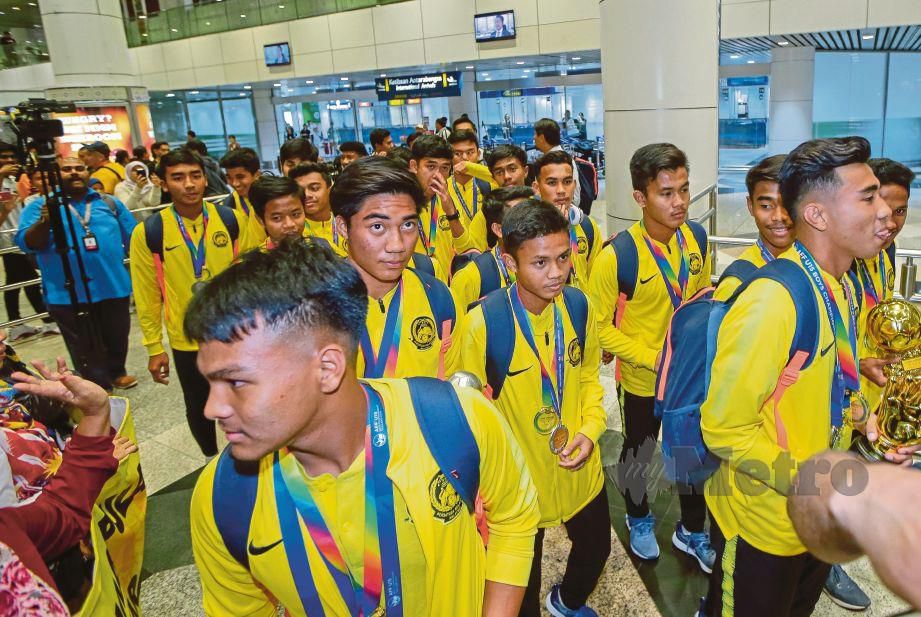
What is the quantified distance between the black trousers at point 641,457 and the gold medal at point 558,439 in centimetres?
92

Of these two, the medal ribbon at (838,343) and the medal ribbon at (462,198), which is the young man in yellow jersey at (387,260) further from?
the medal ribbon at (462,198)

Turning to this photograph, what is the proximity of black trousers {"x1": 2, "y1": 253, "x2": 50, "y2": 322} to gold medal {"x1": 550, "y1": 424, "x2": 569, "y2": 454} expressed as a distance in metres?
8.00

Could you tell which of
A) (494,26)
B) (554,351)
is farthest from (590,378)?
(494,26)

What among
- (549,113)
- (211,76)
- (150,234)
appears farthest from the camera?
(211,76)

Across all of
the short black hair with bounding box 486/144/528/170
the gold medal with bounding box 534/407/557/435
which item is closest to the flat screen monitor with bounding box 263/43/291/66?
the short black hair with bounding box 486/144/528/170

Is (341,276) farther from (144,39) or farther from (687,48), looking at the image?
(144,39)

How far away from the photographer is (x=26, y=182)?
Result: 7.68 m

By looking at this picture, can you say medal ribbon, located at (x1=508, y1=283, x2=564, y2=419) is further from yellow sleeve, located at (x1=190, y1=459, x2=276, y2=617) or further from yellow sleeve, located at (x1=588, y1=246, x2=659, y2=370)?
yellow sleeve, located at (x1=190, y1=459, x2=276, y2=617)

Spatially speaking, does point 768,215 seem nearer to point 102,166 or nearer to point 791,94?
point 102,166

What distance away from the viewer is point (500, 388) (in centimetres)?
243

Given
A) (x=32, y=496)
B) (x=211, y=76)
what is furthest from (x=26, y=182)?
(x=211, y=76)

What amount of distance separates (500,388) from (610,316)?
1087 millimetres

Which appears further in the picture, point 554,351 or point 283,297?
point 554,351

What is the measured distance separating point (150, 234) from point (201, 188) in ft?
1.55
